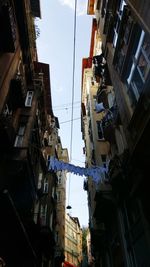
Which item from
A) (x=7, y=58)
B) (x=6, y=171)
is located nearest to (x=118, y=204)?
(x=6, y=171)

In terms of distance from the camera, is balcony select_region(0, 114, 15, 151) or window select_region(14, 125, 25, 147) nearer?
balcony select_region(0, 114, 15, 151)

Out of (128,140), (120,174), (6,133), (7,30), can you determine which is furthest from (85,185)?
(7,30)

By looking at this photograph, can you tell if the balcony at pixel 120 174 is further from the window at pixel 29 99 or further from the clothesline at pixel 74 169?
the window at pixel 29 99

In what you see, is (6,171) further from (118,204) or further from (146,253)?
(146,253)

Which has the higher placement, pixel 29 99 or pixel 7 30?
pixel 29 99

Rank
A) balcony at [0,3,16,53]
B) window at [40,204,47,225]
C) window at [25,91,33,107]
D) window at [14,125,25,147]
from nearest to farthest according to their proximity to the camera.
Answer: balcony at [0,3,16,53] → window at [14,125,25,147] → window at [25,91,33,107] → window at [40,204,47,225]

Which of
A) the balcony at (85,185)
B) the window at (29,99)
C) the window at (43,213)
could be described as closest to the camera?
the window at (29,99)

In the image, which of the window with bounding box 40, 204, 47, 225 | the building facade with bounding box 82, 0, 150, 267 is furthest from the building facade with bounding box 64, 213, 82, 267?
the building facade with bounding box 82, 0, 150, 267

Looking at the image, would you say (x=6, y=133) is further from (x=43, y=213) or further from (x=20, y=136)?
(x=43, y=213)

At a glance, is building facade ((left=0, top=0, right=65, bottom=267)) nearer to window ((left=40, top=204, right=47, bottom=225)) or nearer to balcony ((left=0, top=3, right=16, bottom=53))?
balcony ((left=0, top=3, right=16, bottom=53))

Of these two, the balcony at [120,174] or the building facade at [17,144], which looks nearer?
the balcony at [120,174]

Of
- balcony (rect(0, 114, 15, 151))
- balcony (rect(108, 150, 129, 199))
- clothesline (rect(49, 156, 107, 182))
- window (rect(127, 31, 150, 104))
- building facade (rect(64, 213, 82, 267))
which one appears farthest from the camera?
building facade (rect(64, 213, 82, 267))

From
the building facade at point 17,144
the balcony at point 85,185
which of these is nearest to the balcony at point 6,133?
the building facade at point 17,144

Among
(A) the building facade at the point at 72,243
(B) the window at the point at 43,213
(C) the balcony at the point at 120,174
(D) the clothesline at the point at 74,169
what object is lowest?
(C) the balcony at the point at 120,174
